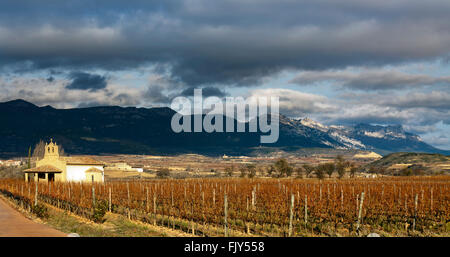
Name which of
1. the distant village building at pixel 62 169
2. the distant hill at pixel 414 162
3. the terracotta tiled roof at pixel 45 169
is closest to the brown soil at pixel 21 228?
the terracotta tiled roof at pixel 45 169

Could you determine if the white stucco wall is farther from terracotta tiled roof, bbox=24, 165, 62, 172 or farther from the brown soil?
the brown soil

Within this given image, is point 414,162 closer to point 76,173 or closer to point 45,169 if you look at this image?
point 76,173

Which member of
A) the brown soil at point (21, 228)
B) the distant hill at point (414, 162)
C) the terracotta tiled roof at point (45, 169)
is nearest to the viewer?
the brown soil at point (21, 228)

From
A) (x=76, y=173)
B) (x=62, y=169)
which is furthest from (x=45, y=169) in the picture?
(x=76, y=173)

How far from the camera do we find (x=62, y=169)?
213 ft

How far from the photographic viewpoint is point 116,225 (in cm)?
2627

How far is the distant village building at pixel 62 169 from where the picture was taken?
64.2 meters

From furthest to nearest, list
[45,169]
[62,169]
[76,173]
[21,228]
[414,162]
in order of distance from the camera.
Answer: [414,162]
[76,173]
[62,169]
[45,169]
[21,228]

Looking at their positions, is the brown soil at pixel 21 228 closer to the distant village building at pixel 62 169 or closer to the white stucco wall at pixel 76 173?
the distant village building at pixel 62 169

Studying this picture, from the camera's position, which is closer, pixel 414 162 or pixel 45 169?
pixel 45 169
